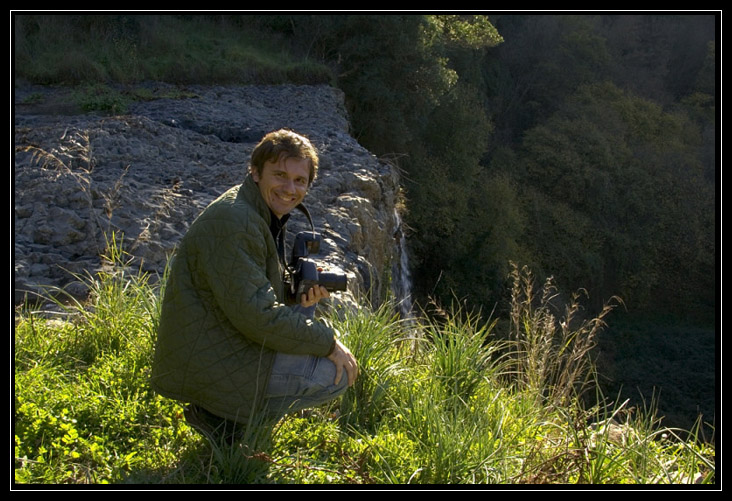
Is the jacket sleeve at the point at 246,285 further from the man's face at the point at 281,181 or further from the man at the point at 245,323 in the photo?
the man's face at the point at 281,181

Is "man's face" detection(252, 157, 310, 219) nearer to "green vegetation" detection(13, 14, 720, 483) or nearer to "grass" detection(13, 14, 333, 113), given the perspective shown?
"green vegetation" detection(13, 14, 720, 483)

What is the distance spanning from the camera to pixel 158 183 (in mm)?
7703

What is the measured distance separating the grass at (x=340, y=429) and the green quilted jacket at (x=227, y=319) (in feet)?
0.79

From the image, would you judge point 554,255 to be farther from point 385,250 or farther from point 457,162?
point 385,250

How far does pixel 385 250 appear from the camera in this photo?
8.36 metres

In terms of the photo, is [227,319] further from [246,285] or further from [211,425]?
[211,425]

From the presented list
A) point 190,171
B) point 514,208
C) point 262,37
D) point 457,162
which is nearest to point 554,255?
point 514,208

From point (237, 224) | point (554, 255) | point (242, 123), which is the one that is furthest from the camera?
point (554, 255)

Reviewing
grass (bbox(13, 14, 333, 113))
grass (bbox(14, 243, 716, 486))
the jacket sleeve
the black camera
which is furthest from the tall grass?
the jacket sleeve

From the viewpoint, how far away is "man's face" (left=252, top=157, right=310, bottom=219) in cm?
271

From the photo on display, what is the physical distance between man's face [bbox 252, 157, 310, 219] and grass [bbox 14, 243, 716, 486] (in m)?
0.91

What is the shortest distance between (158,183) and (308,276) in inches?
212

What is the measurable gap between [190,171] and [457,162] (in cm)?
1530

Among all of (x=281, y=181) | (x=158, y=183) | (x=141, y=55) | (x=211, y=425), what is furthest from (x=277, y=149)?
(x=141, y=55)
